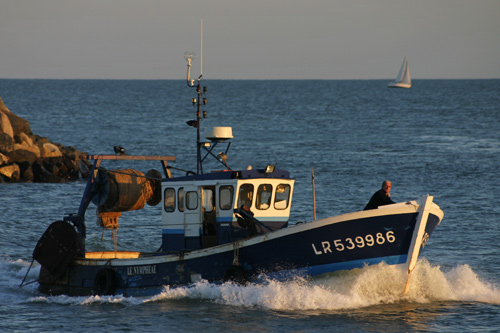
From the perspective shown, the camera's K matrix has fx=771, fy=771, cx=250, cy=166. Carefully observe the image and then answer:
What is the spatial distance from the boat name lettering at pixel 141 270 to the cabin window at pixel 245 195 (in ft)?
8.90

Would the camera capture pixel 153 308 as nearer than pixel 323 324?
No

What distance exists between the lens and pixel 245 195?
1962 cm

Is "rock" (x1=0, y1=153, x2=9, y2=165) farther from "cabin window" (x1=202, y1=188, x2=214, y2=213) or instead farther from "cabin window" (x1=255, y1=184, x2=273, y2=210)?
"cabin window" (x1=255, y1=184, x2=273, y2=210)

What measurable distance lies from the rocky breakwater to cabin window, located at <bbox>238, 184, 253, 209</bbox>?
25.0 m

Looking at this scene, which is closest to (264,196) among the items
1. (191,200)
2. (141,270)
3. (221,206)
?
(221,206)

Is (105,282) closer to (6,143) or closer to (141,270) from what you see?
(141,270)

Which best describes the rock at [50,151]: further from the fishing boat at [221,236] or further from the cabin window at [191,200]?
the cabin window at [191,200]

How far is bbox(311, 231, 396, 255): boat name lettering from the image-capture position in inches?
702

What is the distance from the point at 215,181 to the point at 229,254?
215cm

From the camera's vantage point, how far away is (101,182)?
2116 cm

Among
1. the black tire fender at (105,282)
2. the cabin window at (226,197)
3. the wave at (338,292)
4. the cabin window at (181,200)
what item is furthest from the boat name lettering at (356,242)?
the black tire fender at (105,282)

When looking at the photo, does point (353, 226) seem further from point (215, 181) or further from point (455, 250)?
point (455, 250)

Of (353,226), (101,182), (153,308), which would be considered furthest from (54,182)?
(353,226)
